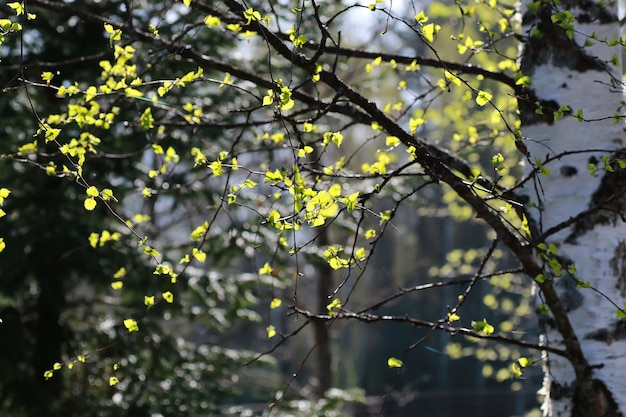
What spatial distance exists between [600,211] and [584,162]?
209 millimetres

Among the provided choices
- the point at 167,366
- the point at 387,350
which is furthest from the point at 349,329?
the point at 167,366

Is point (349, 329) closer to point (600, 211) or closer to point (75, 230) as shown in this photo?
point (75, 230)

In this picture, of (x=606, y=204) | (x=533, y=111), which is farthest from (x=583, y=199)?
(x=533, y=111)

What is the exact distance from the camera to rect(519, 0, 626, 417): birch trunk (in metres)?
2.96

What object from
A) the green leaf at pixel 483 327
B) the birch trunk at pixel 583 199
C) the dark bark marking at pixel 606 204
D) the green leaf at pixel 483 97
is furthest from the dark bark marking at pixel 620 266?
the green leaf at pixel 483 97

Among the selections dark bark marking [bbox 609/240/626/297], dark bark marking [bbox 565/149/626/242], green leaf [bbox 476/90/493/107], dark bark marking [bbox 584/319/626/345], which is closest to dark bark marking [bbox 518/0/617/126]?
dark bark marking [bbox 565/149/626/242]

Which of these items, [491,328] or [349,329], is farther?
[349,329]

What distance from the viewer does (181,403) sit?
5.66m

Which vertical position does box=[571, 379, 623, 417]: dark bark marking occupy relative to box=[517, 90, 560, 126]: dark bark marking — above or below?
below

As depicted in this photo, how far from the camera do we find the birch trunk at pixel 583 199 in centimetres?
296

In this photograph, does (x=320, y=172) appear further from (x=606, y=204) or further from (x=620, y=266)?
(x=620, y=266)

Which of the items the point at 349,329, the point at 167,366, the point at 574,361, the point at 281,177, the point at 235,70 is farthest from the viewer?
A: the point at 349,329

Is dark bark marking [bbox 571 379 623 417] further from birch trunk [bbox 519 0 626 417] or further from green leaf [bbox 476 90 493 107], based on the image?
green leaf [bbox 476 90 493 107]

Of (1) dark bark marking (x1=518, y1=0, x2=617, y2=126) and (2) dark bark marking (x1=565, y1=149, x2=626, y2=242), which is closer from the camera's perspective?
(2) dark bark marking (x1=565, y1=149, x2=626, y2=242)
